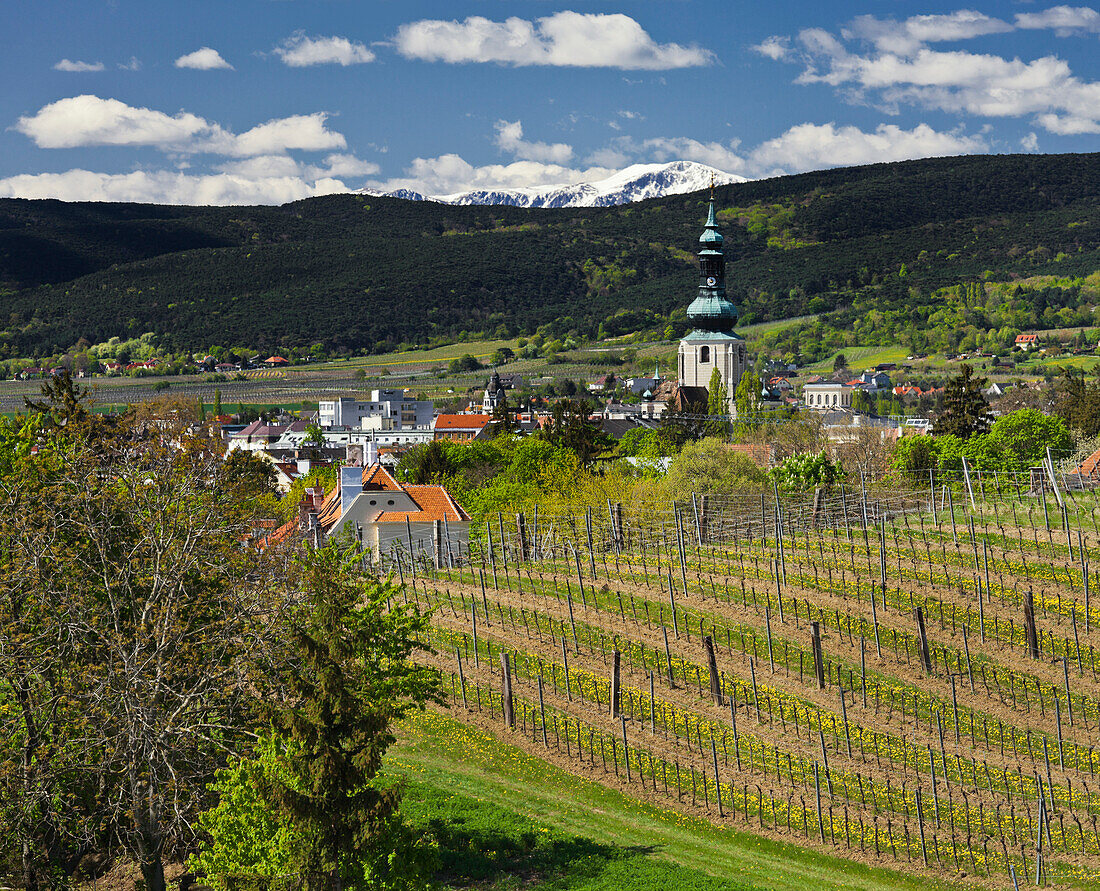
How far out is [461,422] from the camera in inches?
7416

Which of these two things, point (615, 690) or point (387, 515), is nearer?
point (615, 690)

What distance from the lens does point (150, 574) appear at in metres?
21.1

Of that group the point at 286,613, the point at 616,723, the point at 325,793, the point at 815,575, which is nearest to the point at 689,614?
the point at 815,575

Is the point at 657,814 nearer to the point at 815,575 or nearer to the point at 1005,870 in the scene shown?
the point at 1005,870

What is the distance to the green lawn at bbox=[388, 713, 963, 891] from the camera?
72.6 feet

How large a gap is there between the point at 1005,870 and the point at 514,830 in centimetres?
964

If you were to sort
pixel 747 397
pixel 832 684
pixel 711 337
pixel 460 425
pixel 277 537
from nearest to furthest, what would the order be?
1. pixel 832 684
2. pixel 277 537
3. pixel 747 397
4. pixel 460 425
5. pixel 711 337

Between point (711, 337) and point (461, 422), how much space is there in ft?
136

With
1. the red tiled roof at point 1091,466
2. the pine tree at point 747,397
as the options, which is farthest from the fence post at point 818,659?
the pine tree at point 747,397

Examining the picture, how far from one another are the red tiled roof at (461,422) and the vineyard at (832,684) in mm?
139303

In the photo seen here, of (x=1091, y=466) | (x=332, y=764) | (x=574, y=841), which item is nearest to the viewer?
(x=332, y=764)

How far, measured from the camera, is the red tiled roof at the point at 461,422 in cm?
18612

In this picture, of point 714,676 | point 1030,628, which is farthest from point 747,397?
point 714,676

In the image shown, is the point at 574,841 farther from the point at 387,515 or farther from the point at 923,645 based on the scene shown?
A: the point at 387,515
